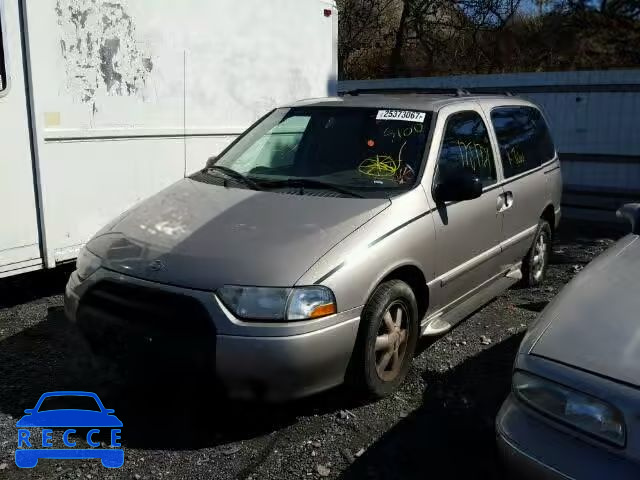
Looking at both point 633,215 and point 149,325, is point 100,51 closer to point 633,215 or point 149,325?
point 149,325

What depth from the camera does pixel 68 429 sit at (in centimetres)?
348

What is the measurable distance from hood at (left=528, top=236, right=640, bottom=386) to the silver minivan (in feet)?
3.47

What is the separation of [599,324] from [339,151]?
229 centimetres

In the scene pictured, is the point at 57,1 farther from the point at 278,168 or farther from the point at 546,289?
the point at 546,289

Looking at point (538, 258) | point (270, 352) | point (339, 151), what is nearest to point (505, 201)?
point (538, 258)

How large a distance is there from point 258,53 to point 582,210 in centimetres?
568

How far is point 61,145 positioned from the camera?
5.09m

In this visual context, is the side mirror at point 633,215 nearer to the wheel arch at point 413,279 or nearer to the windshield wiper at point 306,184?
the wheel arch at point 413,279

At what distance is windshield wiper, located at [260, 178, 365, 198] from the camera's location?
3.98 metres

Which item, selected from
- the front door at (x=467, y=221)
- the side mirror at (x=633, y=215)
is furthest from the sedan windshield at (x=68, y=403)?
the side mirror at (x=633, y=215)

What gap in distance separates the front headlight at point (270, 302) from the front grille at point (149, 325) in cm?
15

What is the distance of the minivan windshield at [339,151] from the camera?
13.6ft

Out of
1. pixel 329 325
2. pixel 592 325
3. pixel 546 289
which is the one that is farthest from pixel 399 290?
pixel 546 289

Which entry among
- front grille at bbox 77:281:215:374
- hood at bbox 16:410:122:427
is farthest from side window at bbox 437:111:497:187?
hood at bbox 16:410:122:427
